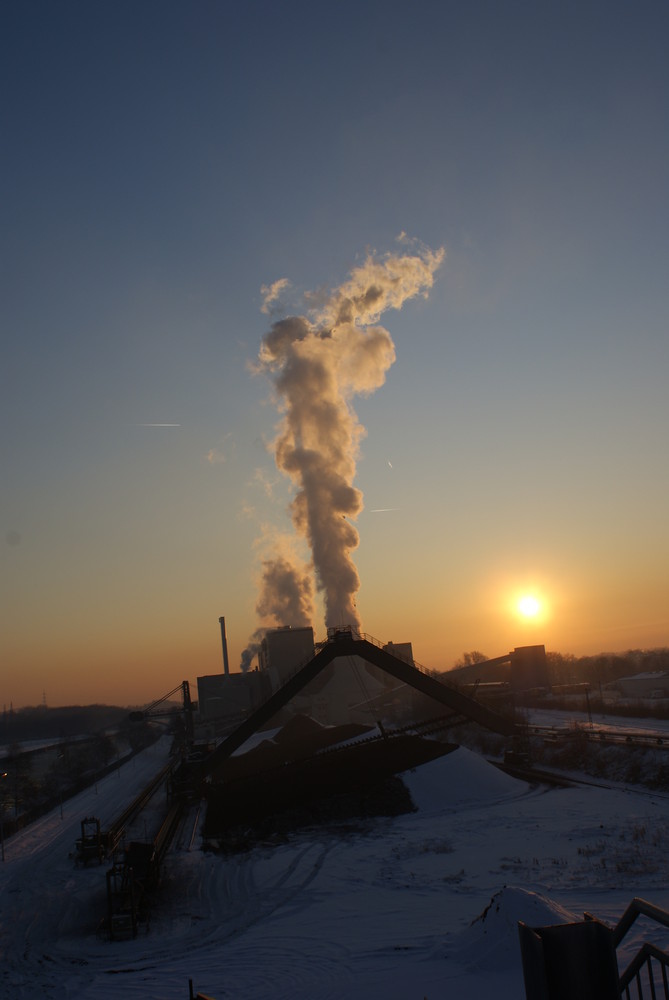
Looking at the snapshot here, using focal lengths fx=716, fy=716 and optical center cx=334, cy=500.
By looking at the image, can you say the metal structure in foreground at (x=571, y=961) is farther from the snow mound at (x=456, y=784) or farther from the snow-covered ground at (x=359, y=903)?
the snow mound at (x=456, y=784)

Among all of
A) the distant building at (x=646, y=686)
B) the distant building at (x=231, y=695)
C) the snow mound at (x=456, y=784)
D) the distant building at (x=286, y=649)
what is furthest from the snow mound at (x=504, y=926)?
the distant building at (x=231, y=695)

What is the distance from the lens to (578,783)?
3244 centimetres

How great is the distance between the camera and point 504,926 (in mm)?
11906

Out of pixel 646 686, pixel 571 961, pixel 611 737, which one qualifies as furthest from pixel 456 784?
pixel 646 686

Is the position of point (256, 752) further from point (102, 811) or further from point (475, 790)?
point (475, 790)

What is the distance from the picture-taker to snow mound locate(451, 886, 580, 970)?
444 inches

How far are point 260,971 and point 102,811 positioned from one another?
32.3 meters

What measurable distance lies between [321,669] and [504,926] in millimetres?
27091

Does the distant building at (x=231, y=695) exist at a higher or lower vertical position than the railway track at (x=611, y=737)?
higher

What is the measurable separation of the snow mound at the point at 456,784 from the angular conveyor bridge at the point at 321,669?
4803mm

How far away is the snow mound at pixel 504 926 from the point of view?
444 inches

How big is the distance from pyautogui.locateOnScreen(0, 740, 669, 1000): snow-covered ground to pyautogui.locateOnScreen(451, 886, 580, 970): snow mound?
0.03m

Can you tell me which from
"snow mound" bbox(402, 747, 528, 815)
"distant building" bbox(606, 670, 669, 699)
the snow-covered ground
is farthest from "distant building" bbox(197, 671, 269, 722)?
the snow-covered ground

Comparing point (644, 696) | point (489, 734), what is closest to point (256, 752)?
point (489, 734)
